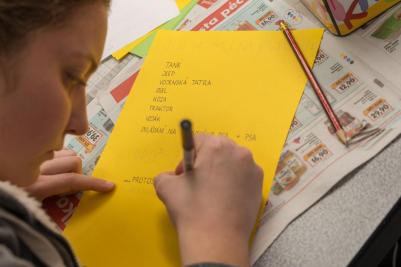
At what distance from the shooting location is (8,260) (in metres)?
0.46

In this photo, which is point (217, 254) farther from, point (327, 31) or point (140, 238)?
point (327, 31)

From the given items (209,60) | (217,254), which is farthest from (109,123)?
(217,254)

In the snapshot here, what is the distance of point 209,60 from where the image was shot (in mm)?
706

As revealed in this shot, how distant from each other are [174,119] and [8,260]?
0.29m

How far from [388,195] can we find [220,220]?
0.19 m

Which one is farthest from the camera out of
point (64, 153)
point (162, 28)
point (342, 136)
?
point (162, 28)

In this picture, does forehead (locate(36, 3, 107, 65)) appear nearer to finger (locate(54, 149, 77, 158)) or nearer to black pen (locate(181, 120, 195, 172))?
black pen (locate(181, 120, 195, 172))

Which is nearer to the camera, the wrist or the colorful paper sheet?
the wrist

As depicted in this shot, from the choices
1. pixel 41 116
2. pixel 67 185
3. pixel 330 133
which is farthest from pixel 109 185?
pixel 330 133

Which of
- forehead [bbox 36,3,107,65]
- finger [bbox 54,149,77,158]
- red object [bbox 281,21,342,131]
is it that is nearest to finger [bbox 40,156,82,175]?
finger [bbox 54,149,77,158]

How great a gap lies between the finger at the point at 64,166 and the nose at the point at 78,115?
12cm

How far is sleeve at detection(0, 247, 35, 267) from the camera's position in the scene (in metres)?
0.46

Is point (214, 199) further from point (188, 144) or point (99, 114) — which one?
point (99, 114)

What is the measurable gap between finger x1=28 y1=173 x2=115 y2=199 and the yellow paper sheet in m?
0.01
